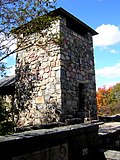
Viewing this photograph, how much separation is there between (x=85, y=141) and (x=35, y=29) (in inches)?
211

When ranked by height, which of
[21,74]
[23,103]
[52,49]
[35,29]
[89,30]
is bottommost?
[23,103]

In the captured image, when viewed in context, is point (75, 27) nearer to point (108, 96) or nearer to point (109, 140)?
point (109, 140)

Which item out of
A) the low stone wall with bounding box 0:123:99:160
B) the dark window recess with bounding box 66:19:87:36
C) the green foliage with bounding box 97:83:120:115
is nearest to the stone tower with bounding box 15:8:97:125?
the dark window recess with bounding box 66:19:87:36

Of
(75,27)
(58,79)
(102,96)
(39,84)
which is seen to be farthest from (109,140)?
(102,96)

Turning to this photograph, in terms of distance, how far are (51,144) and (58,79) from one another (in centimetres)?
505

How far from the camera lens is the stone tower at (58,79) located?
7770mm

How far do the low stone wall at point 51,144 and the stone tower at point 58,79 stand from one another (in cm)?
396

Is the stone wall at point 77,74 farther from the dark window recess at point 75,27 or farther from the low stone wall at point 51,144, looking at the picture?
the low stone wall at point 51,144

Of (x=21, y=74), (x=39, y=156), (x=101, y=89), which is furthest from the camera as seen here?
(x=101, y=89)

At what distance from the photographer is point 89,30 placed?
32.7ft

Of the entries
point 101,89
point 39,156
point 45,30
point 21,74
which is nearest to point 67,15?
point 45,30

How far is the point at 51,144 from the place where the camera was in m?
2.72

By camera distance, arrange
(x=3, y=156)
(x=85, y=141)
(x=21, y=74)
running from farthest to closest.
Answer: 1. (x=21, y=74)
2. (x=85, y=141)
3. (x=3, y=156)

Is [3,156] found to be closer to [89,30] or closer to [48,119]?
[48,119]
